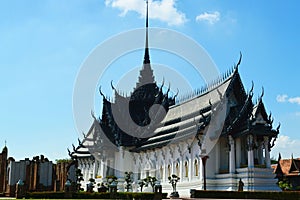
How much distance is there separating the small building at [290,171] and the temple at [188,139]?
49.7 ft

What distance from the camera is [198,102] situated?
125 feet

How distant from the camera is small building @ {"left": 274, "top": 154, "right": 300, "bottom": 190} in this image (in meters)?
47.4

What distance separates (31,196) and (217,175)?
13.7m

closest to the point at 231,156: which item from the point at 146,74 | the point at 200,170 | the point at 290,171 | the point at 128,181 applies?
the point at 200,170

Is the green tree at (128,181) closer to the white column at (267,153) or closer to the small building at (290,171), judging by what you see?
the white column at (267,153)

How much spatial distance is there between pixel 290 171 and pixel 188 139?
20831mm

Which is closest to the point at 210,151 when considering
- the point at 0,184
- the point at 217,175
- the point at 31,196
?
the point at 217,175

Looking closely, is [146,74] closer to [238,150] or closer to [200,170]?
[200,170]

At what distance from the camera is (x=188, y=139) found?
3372 cm

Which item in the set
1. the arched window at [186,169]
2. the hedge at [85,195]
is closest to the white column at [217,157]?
the arched window at [186,169]

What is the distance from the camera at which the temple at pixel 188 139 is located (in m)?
29.6

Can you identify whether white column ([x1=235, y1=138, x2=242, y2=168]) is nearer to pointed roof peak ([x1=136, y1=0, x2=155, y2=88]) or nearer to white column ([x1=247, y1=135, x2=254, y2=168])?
white column ([x1=247, y1=135, x2=254, y2=168])

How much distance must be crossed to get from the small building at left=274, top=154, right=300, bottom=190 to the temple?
1514 centimetres

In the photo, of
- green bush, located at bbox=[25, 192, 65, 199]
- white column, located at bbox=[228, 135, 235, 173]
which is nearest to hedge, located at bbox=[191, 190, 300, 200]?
white column, located at bbox=[228, 135, 235, 173]
